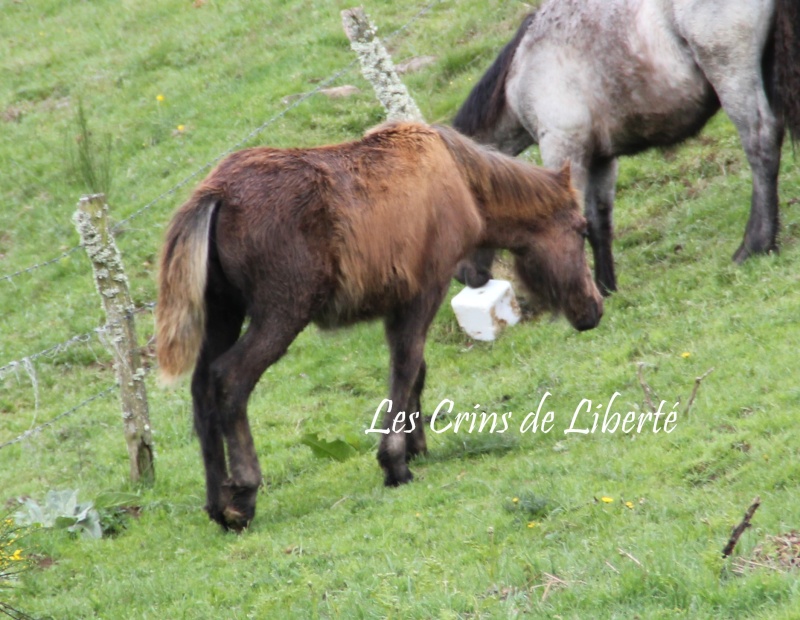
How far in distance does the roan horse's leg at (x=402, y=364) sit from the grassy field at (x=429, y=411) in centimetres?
16

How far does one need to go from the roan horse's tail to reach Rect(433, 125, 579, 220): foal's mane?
1.82 m

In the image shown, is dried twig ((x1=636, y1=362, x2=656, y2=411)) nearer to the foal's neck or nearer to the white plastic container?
the foal's neck

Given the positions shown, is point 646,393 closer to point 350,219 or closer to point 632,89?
point 350,219

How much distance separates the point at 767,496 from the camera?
484 centimetres

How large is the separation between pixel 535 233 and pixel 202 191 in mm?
2319

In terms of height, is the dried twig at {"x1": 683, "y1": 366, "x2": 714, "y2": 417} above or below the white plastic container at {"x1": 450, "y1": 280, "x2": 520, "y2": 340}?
above

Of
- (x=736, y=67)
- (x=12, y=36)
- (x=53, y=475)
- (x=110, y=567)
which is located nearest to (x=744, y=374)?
(x=736, y=67)

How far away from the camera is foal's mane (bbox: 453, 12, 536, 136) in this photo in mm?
9312

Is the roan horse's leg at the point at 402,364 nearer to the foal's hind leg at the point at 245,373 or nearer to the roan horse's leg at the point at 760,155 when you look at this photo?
the foal's hind leg at the point at 245,373

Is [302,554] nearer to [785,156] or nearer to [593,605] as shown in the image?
[593,605]

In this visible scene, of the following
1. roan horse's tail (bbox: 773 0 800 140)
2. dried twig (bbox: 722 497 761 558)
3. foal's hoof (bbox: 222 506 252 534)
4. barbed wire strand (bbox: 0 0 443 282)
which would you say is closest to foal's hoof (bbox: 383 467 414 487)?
foal's hoof (bbox: 222 506 252 534)

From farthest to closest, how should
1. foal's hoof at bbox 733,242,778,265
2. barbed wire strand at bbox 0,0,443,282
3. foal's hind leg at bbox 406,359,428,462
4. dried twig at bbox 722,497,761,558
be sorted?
barbed wire strand at bbox 0,0,443,282 → foal's hoof at bbox 733,242,778,265 → foal's hind leg at bbox 406,359,428,462 → dried twig at bbox 722,497,761,558

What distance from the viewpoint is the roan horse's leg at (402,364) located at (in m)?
6.40

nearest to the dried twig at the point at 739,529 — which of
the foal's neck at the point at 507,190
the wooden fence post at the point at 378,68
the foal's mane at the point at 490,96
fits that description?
the foal's neck at the point at 507,190
